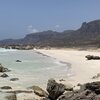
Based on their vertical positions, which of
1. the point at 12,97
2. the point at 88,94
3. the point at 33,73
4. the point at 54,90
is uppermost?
the point at 88,94

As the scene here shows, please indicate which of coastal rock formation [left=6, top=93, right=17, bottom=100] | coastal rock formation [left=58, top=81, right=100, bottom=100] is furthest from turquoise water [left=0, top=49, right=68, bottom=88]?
coastal rock formation [left=58, top=81, right=100, bottom=100]

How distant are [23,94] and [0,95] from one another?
1.38m

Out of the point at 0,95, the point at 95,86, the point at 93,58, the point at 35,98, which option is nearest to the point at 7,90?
the point at 0,95

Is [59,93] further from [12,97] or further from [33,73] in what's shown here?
[33,73]

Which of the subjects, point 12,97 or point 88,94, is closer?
point 88,94

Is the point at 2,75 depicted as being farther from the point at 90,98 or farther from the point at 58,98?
the point at 90,98

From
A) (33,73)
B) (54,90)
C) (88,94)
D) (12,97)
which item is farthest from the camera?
(33,73)

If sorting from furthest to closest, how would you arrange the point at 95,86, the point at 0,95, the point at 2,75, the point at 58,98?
the point at 2,75 → the point at 0,95 → the point at 58,98 → the point at 95,86

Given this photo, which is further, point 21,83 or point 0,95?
point 21,83

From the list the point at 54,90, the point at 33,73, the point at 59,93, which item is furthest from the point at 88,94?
the point at 33,73

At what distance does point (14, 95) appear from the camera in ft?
71.7

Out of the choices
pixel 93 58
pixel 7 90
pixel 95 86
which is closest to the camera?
pixel 95 86

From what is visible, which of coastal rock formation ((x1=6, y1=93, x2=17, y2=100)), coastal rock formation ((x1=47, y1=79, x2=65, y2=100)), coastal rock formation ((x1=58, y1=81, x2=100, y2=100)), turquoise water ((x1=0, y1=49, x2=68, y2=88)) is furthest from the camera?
turquoise water ((x1=0, y1=49, x2=68, y2=88))

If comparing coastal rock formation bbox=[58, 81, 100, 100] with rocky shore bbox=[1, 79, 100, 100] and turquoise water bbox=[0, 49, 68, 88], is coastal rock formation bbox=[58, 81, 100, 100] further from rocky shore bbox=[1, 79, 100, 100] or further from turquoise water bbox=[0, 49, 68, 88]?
turquoise water bbox=[0, 49, 68, 88]
